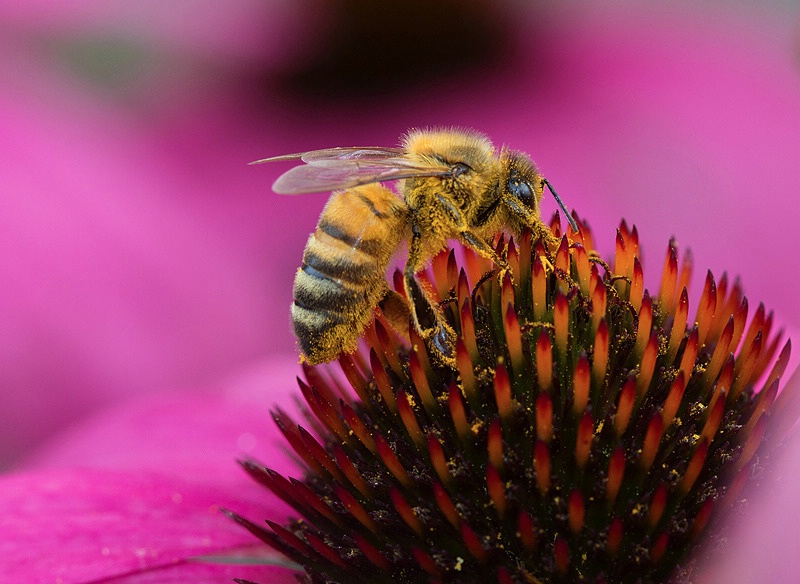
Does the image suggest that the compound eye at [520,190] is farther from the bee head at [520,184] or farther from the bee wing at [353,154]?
the bee wing at [353,154]

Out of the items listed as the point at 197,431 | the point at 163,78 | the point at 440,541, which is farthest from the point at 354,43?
the point at 440,541

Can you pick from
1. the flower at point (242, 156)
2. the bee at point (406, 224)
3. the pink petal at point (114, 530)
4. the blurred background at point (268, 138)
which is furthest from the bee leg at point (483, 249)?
the blurred background at point (268, 138)

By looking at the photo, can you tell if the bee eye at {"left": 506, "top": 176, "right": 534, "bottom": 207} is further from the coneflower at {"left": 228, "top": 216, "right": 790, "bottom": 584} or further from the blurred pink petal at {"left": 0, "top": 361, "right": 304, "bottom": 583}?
the blurred pink petal at {"left": 0, "top": 361, "right": 304, "bottom": 583}

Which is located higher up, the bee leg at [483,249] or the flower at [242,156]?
the flower at [242,156]

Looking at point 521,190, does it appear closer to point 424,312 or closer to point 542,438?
point 424,312

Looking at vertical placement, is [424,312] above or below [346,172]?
below

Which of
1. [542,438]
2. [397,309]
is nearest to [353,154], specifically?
[397,309]
